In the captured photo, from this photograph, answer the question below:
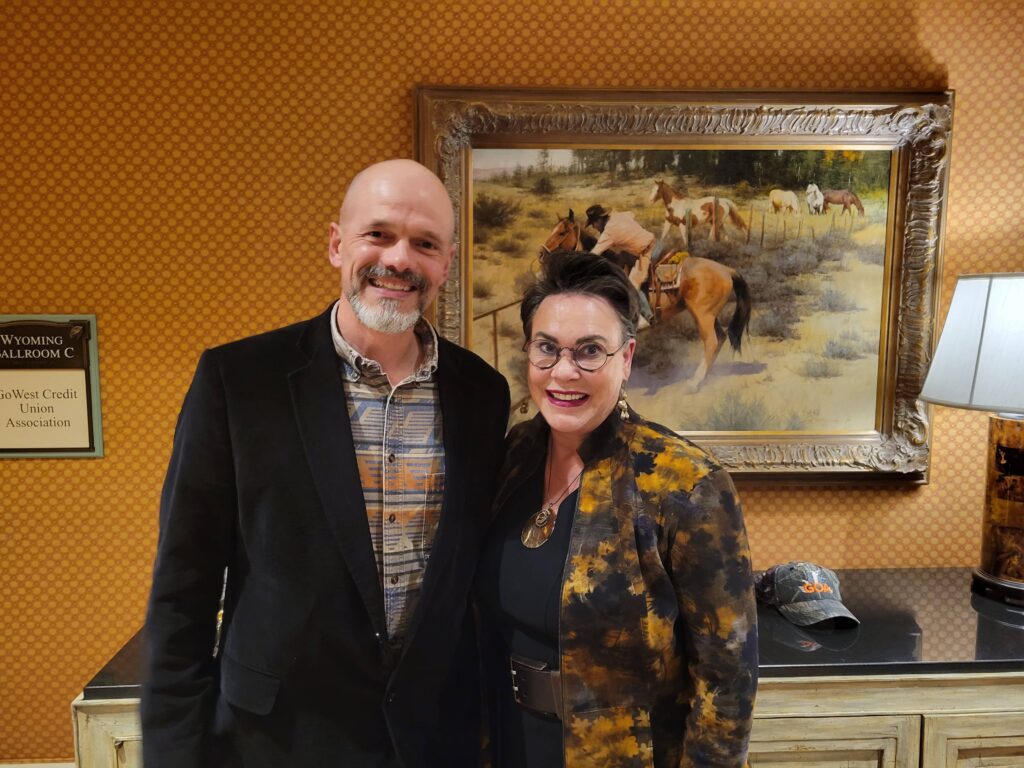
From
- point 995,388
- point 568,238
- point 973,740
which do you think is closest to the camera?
point 973,740

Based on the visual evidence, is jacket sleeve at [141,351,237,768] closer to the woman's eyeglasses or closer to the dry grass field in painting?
the woman's eyeglasses

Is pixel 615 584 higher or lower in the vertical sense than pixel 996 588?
higher

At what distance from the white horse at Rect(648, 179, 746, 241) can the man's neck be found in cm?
133

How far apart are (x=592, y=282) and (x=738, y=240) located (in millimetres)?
1281

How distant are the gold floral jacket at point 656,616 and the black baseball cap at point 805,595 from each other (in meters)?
0.88

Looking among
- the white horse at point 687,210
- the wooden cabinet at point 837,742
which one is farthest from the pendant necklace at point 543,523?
the white horse at point 687,210

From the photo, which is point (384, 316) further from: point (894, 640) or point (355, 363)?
point (894, 640)

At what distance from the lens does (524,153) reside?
2.40m

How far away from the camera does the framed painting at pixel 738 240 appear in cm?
240

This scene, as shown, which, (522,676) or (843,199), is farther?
(843,199)

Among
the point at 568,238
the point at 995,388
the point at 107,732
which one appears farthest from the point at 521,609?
the point at 995,388

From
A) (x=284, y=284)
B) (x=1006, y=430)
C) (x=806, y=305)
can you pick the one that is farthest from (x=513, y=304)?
(x=1006, y=430)

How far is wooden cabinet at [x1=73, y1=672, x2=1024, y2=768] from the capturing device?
192cm

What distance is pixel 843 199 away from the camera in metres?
2.48
